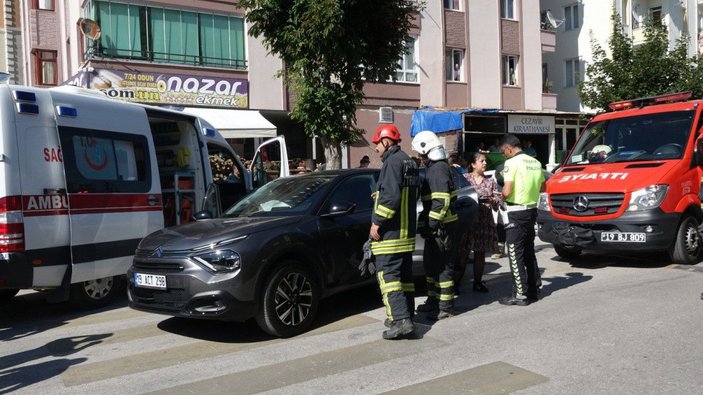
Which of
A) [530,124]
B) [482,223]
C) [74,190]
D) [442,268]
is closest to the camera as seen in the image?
[442,268]

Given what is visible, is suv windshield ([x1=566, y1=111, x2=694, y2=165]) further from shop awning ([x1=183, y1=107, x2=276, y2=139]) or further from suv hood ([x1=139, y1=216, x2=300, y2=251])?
shop awning ([x1=183, y1=107, x2=276, y2=139])

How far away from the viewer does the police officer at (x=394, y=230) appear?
18.6ft

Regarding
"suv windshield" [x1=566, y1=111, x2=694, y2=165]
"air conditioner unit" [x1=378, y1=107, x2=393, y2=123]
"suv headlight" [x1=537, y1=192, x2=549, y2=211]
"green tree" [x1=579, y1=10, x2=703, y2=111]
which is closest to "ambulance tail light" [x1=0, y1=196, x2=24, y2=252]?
"suv headlight" [x1=537, y1=192, x2=549, y2=211]

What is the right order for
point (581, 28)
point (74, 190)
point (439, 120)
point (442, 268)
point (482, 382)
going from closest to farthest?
point (482, 382) < point (442, 268) < point (74, 190) < point (439, 120) < point (581, 28)

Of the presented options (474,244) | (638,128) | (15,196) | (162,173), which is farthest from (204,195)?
(638,128)

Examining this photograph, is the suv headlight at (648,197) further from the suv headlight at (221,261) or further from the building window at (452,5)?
the building window at (452,5)

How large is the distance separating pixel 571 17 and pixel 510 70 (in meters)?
8.47

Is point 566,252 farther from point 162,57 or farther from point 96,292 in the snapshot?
point 162,57

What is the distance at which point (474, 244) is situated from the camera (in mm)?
7883

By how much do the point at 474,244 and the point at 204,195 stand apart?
3.99m

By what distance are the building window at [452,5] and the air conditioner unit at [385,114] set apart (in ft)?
18.7

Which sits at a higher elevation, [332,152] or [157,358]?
[332,152]

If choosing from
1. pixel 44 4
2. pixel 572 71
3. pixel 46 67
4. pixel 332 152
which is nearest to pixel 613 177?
pixel 332 152

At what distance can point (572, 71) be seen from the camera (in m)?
33.6
